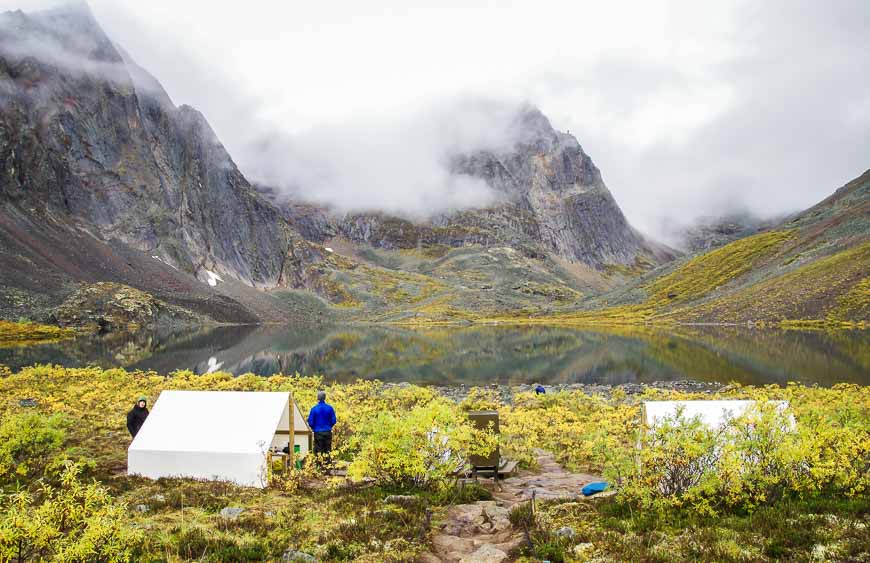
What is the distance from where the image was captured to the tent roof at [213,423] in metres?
14.6

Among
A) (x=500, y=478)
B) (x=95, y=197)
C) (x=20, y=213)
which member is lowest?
(x=500, y=478)

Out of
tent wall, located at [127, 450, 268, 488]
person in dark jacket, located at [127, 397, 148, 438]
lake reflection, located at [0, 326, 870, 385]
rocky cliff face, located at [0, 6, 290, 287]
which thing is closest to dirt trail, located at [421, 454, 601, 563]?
tent wall, located at [127, 450, 268, 488]

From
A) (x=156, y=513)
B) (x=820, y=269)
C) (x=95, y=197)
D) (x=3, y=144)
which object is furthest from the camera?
(x=95, y=197)

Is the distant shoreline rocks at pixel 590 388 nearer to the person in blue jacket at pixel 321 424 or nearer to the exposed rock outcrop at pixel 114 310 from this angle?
the person in blue jacket at pixel 321 424

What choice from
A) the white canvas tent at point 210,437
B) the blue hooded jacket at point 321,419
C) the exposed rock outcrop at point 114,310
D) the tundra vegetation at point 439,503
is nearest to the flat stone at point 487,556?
the tundra vegetation at point 439,503

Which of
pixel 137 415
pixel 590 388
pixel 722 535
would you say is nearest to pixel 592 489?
pixel 722 535

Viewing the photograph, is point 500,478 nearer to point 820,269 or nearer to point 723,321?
point 723,321

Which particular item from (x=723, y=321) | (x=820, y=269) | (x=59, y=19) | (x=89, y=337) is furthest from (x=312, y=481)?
(x=59, y=19)

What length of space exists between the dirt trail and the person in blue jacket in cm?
509

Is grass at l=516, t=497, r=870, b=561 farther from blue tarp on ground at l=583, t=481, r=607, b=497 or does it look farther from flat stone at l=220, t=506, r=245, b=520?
flat stone at l=220, t=506, r=245, b=520

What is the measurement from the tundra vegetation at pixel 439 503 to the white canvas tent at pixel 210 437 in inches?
20.5

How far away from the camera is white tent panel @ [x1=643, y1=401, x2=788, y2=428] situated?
1273 centimetres

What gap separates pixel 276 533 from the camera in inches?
405

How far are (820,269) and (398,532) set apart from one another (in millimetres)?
131269
